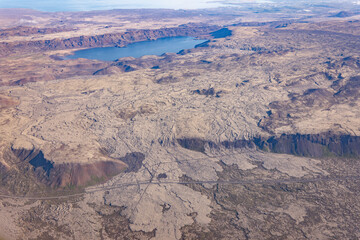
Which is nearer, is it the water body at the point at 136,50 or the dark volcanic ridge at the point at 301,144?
the dark volcanic ridge at the point at 301,144

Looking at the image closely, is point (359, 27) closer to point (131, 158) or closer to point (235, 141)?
point (235, 141)

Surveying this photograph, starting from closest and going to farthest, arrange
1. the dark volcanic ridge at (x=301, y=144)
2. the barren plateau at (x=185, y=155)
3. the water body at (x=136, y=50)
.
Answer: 1. the barren plateau at (x=185, y=155)
2. the dark volcanic ridge at (x=301, y=144)
3. the water body at (x=136, y=50)

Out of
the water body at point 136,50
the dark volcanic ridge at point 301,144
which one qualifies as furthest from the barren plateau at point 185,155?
the water body at point 136,50

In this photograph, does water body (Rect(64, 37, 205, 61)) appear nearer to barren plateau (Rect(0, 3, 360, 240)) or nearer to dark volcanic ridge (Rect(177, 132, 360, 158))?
barren plateau (Rect(0, 3, 360, 240))

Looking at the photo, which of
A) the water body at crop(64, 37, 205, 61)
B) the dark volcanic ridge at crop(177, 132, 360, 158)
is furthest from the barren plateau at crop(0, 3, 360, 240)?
the water body at crop(64, 37, 205, 61)

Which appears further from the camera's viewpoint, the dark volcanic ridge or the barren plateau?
the dark volcanic ridge

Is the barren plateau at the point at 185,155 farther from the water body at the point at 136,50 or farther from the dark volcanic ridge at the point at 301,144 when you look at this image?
the water body at the point at 136,50

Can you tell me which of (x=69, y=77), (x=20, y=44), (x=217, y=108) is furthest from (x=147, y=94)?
(x=20, y=44)

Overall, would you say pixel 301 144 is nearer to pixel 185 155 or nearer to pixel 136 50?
pixel 185 155
